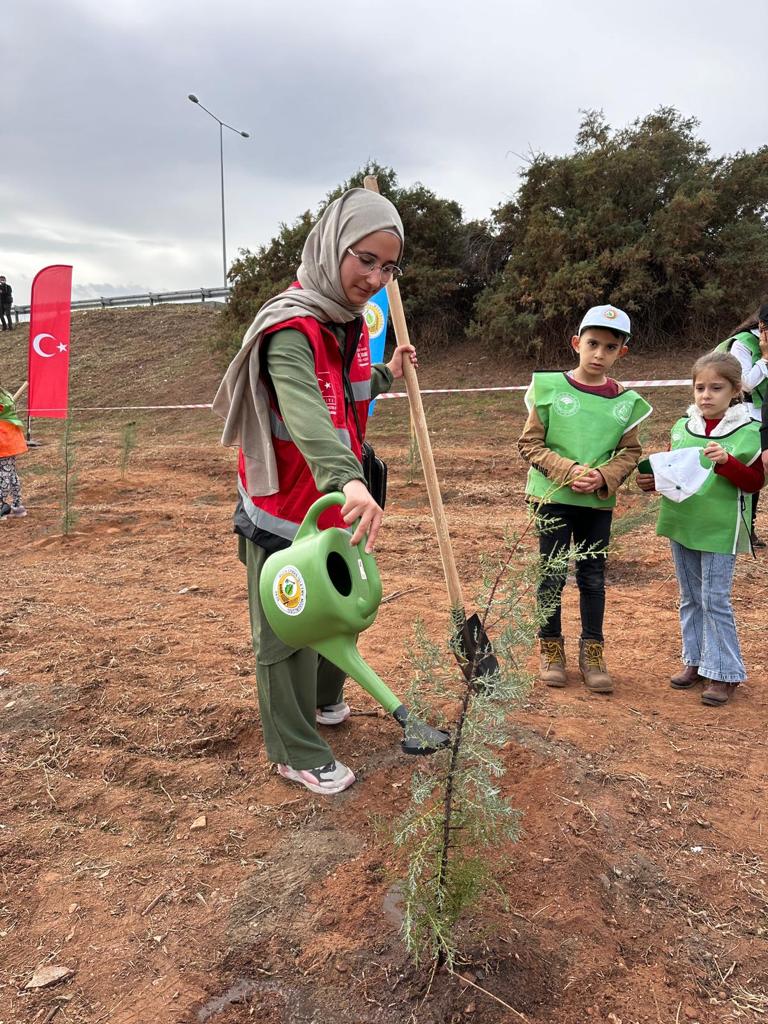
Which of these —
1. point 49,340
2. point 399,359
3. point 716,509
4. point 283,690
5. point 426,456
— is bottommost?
point 283,690

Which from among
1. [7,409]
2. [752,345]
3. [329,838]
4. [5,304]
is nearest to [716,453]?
[752,345]

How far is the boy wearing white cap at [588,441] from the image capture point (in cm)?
308

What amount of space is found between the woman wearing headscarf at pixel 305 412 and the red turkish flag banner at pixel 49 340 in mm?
7061

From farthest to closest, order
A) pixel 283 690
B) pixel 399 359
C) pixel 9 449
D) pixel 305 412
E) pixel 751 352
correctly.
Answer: pixel 9 449
pixel 751 352
pixel 399 359
pixel 283 690
pixel 305 412

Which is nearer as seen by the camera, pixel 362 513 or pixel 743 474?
pixel 362 513

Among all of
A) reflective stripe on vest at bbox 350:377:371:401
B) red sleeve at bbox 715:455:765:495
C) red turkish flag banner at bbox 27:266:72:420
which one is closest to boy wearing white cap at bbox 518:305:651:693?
red sleeve at bbox 715:455:765:495

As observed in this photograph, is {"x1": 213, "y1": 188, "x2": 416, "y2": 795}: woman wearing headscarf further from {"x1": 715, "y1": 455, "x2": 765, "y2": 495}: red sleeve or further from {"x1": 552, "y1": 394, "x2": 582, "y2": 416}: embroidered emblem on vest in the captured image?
{"x1": 715, "y1": 455, "x2": 765, "y2": 495}: red sleeve

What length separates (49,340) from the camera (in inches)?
337

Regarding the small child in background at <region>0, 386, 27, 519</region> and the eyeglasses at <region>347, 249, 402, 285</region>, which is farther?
the small child in background at <region>0, 386, 27, 519</region>

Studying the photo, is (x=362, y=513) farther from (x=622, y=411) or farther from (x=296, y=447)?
(x=622, y=411)

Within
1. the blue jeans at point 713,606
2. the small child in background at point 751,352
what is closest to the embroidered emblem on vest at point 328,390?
the blue jeans at point 713,606

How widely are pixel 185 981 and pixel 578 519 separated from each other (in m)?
2.31

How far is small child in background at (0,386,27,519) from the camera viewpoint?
274 inches

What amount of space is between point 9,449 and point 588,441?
5901mm
